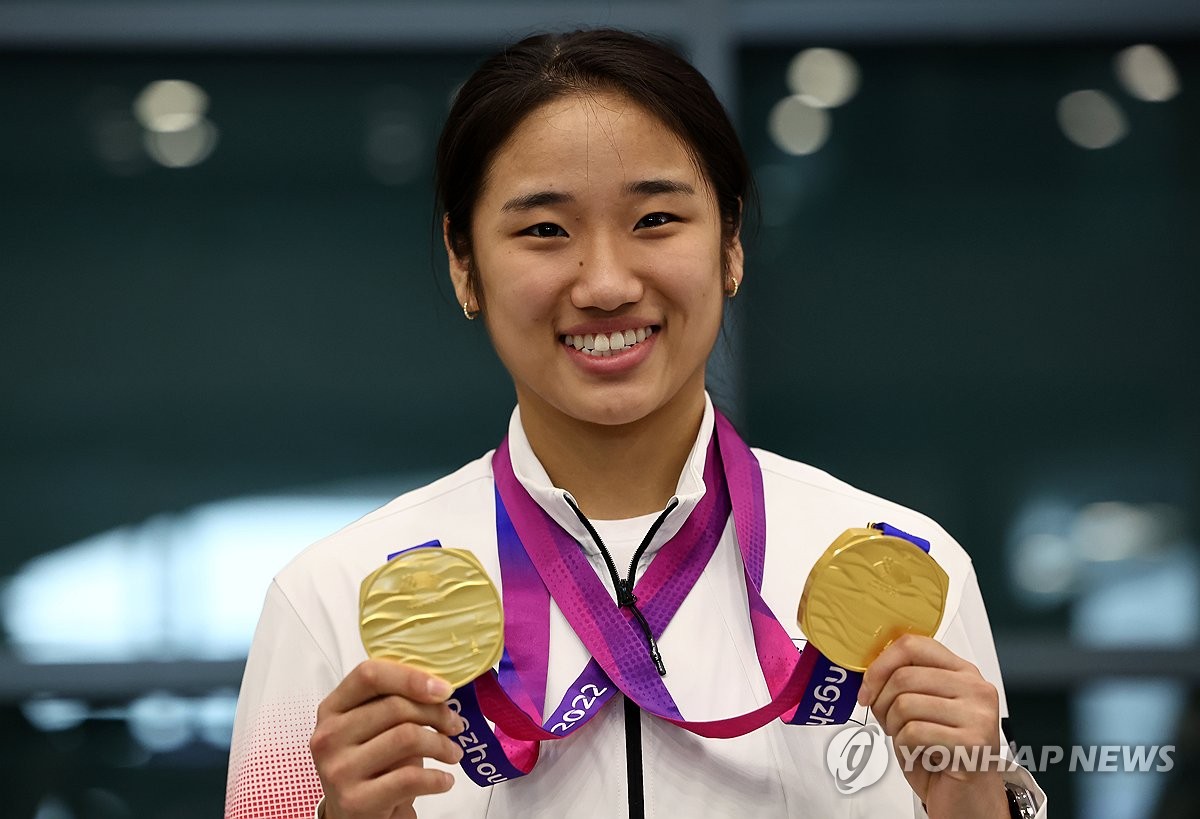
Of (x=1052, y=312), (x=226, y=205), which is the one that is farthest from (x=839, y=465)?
(x=226, y=205)

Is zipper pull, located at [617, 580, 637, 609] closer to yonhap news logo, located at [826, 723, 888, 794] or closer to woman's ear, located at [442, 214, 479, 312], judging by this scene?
yonhap news logo, located at [826, 723, 888, 794]

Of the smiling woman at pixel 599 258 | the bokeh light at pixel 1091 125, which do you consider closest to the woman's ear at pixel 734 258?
the smiling woman at pixel 599 258

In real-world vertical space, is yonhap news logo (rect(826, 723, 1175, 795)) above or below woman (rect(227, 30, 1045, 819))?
below

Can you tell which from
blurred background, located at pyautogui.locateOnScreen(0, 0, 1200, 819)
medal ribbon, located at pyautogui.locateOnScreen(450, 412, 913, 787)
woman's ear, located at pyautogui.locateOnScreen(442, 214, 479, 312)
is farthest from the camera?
blurred background, located at pyautogui.locateOnScreen(0, 0, 1200, 819)

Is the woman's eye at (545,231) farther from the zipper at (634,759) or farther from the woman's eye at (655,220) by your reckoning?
the zipper at (634,759)

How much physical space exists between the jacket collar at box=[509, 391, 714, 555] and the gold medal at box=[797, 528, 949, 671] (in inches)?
9.9

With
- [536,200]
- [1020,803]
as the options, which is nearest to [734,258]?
[536,200]

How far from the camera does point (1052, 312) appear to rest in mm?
3203

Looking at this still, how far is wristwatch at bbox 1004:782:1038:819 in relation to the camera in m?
1.43

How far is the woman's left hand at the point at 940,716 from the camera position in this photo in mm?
1297

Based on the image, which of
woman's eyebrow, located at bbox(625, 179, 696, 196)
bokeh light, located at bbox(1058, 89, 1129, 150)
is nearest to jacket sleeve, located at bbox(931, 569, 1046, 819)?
woman's eyebrow, located at bbox(625, 179, 696, 196)

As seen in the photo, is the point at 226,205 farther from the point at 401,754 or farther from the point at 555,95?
the point at 401,754

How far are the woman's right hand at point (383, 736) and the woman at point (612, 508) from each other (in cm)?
6

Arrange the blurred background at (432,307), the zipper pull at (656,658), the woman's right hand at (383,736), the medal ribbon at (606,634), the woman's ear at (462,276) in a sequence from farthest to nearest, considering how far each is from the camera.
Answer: the blurred background at (432,307) < the woman's ear at (462,276) < the zipper pull at (656,658) < the medal ribbon at (606,634) < the woman's right hand at (383,736)
